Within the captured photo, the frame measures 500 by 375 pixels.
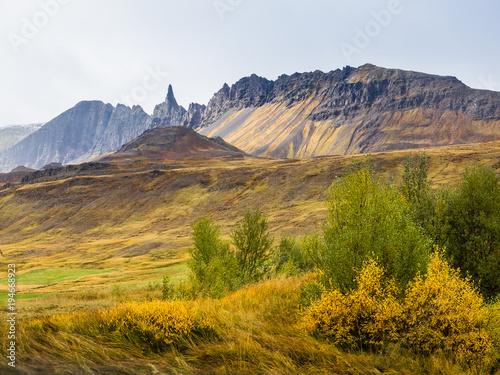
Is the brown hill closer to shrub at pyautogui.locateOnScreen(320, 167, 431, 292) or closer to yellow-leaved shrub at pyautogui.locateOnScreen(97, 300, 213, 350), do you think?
yellow-leaved shrub at pyautogui.locateOnScreen(97, 300, 213, 350)

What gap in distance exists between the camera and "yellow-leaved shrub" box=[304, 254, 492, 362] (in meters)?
7.13

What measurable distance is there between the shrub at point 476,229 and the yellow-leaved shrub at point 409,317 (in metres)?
7.04

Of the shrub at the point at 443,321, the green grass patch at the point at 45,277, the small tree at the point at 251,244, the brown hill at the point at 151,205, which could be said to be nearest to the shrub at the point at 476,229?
the shrub at the point at 443,321

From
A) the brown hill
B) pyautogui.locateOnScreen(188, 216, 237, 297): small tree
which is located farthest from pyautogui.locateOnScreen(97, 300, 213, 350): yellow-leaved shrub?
the brown hill

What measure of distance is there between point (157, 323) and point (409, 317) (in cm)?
566

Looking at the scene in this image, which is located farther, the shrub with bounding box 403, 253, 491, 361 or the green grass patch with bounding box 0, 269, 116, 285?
the green grass patch with bounding box 0, 269, 116, 285

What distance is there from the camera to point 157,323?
7.79 m

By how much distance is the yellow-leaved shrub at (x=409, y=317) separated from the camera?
7.13 m

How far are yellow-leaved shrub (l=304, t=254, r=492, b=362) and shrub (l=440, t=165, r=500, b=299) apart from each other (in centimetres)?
704

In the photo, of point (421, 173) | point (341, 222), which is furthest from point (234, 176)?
point (341, 222)

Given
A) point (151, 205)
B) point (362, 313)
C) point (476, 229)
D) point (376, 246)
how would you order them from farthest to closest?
1. point (151, 205)
2. point (476, 229)
3. point (376, 246)
4. point (362, 313)

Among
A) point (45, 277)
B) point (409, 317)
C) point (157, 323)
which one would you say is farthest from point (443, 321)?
point (45, 277)

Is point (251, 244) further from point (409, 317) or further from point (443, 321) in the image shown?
point (443, 321)

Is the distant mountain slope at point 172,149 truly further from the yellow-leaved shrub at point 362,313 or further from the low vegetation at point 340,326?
the yellow-leaved shrub at point 362,313
